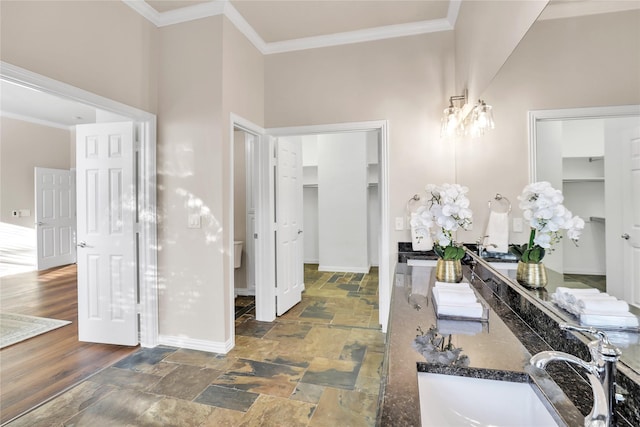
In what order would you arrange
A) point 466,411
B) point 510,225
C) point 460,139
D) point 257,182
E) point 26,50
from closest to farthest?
point 466,411 → point 510,225 → point 26,50 → point 460,139 → point 257,182

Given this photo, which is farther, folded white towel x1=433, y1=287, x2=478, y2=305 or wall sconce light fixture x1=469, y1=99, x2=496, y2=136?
wall sconce light fixture x1=469, y1=99, x2=496, y2=136

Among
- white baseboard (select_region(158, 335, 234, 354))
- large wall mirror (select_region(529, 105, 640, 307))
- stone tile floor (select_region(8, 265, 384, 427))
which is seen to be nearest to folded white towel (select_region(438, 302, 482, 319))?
large wall mirror (select_region(529, 105, 640, 307))

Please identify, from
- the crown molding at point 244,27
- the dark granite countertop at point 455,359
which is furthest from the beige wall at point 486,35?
the crown molding at point 244,27

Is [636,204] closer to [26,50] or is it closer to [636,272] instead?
[636,272]

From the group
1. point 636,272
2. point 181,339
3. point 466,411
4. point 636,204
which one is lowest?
point 181,339

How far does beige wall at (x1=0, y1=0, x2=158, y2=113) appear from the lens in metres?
1.87

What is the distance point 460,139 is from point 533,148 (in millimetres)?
1552

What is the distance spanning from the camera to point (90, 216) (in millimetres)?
2932

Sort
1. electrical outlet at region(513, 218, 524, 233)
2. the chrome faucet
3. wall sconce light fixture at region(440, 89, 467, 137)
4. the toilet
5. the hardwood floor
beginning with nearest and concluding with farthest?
1. the chrome faucet
2. electrical outlet at region(513, 218, 524, 233)
3. the hardwood floor
4. wall sconce light fixture at region(440, 89, 467, 137)
5. the toilet

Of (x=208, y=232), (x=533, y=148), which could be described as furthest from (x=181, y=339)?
(x=533, y=148)

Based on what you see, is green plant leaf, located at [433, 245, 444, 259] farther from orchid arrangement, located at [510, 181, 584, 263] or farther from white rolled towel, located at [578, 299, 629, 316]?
white rolled towel, located at [578, 299, 629, 316]

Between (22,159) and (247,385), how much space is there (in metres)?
6.71

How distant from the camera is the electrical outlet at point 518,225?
1.37 m

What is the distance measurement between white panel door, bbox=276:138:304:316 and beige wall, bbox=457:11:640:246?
213 centimetres
